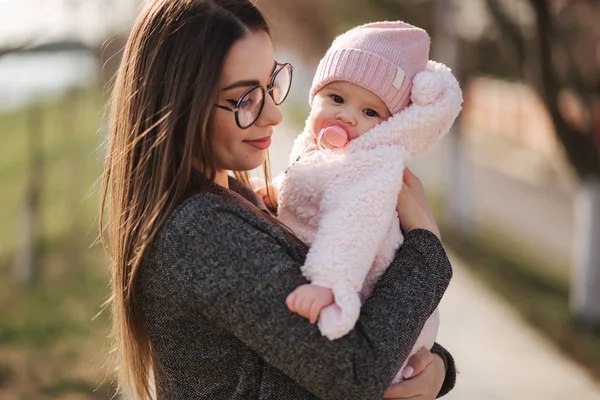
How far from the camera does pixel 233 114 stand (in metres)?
→ 1.88

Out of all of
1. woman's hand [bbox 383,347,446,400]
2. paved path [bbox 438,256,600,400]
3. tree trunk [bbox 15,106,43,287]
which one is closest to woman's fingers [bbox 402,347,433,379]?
woman's hand [bbox 383,347,446,400]

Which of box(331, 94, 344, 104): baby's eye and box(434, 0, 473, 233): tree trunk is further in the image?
box(434, 0, 473, 233): tree trunk

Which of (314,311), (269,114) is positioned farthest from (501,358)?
(314,311)

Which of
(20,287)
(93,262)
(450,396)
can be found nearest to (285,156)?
(93,262)

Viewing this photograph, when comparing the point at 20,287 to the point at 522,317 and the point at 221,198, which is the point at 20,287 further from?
the point at 221,198

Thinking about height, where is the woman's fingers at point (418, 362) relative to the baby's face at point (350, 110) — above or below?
below

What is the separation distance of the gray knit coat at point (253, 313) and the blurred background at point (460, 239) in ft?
2.54

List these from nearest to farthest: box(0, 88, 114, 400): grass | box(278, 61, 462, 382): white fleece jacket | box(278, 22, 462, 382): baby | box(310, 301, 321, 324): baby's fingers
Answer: box(310, 301, 321, 324): baby's fingers, box(278, 61, 462, 382): white fleece jacket, box(278, 22, 462, 382): baby, box(0, 88, 114, 400): grass

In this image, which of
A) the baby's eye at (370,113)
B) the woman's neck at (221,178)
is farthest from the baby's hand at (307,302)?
the baby's eye at (370,113)

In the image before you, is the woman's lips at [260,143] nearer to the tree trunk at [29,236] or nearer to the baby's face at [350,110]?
the baby's face at [350,110]

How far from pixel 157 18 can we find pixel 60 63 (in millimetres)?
6786

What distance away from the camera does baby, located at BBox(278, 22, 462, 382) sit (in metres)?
1.92

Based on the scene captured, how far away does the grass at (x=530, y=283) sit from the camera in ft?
23.0

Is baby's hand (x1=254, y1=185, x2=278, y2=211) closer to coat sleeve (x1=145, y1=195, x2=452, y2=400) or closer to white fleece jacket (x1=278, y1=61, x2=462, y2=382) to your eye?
white fleece jacket (x1=278, y1=61, x2=462, y2=382)
